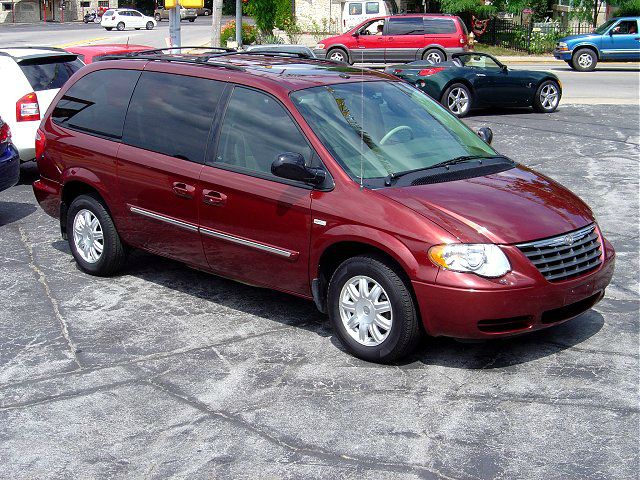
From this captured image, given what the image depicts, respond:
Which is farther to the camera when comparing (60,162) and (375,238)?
(60,162)

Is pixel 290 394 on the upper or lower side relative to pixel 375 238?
lower

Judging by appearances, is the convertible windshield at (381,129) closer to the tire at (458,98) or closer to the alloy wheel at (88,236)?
the alloy wheel at (88,236)

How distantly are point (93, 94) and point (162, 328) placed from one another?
2251 mm

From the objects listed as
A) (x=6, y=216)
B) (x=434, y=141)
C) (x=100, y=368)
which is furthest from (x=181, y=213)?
(x=6, y=216)

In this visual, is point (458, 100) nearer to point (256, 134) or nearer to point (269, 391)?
point (256, 134)

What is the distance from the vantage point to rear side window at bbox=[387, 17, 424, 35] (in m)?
30.8

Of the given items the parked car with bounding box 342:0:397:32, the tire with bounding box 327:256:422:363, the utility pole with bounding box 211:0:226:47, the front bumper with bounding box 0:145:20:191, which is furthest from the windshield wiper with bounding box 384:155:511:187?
the parked car with bounding box 342:0:397:32

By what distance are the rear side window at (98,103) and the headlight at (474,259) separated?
3106 mm

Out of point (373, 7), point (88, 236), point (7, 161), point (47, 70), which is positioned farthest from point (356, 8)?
point (88, 236)

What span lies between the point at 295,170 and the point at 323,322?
1.31m

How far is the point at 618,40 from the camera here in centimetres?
3045

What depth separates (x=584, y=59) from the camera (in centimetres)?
Result: 3022

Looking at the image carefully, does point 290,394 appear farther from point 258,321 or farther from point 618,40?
point 618,40

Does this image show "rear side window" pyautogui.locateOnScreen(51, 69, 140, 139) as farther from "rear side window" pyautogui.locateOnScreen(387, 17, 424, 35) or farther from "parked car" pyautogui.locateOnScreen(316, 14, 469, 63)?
"rear side window" pyautogui.locateOnScreen(387, 17, 424, 35)
